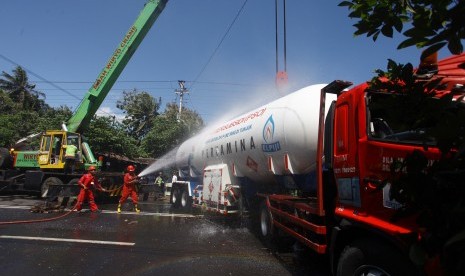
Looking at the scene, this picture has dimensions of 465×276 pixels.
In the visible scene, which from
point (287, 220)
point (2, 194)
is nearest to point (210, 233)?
point (287, 220)

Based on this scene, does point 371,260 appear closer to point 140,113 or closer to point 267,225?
point 267,225

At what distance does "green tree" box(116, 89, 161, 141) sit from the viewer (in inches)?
1499

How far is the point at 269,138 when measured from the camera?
24.7 ft

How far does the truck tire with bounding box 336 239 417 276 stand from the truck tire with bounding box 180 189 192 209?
10420mm

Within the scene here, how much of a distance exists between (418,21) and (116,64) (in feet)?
53.5

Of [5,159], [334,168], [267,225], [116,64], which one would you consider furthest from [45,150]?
[334,168]

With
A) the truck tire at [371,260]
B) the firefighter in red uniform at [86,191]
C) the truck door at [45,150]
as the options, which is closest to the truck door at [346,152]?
the truck tire at [371,260]

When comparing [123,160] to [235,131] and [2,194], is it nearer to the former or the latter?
[2,194]

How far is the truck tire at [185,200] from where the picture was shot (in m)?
14.2

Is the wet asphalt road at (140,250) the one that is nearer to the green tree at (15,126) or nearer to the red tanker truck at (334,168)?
the red tanker truck at (334,168)

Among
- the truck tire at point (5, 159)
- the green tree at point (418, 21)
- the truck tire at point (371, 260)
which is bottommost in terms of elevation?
the truck tire at point (371, 260)

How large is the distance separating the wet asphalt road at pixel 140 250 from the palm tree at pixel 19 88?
38.7m

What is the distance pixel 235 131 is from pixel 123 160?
22.2m

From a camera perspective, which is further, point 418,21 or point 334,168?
point 334,168
